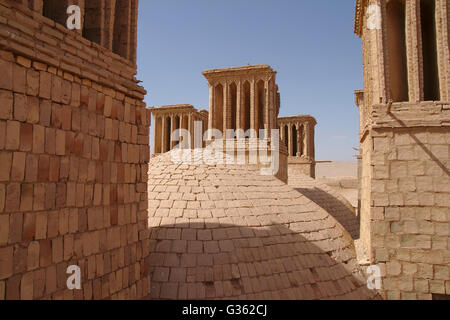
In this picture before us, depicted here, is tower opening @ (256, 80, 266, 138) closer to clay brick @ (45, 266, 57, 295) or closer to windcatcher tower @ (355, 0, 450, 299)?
windcatcher tower @ (355, 0, 450, 299)

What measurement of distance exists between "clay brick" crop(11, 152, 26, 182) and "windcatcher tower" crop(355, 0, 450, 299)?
661cm

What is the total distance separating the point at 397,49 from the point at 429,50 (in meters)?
0.82

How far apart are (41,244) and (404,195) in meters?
6.98

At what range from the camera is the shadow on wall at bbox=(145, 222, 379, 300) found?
6.13m

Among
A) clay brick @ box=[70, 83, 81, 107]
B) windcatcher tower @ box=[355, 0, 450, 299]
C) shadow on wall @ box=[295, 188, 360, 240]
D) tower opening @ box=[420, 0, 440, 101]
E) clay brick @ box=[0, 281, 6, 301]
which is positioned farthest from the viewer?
shadow on wall @ box=[295, 188, 360, 240]

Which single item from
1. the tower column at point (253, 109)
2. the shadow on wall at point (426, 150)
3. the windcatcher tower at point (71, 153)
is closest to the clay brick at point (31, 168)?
the windcatcher tower at point (71, 153)

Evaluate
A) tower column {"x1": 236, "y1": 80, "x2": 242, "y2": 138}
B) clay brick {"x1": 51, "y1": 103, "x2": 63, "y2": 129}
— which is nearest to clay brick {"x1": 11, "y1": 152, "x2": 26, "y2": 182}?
clay brick {"x1": 51, "y1": 103, "x2": 63, "y2": 129}

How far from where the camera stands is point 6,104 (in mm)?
3230

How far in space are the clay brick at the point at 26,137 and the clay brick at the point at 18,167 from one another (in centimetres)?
8

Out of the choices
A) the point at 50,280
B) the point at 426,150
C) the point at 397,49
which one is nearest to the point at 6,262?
the point at 50,280

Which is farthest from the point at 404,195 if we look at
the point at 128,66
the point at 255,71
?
the point at 255,71

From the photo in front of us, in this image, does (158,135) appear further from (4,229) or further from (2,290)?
(2,290)

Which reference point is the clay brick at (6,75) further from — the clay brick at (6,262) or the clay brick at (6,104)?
the clay brick at (6,262)
